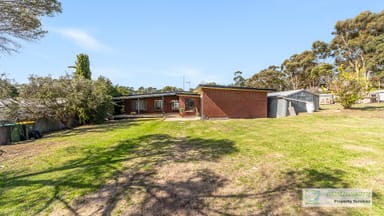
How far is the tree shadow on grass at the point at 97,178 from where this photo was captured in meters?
3.14

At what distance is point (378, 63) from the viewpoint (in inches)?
1300

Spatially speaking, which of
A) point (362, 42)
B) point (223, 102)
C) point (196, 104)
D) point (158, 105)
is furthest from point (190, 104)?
point (362, 42)

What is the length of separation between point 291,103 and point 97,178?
745 inches

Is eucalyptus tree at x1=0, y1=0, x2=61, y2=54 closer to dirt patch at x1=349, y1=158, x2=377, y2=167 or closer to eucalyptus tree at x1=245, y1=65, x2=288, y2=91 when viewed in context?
dirt patch at x1=349, y1=158, x2=377, y2=167

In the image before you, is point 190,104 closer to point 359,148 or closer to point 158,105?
point 158,105

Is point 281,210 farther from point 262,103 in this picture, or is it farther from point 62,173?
point 262,103

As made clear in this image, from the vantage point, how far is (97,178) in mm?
4102

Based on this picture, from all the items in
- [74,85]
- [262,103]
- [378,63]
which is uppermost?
[378,63]

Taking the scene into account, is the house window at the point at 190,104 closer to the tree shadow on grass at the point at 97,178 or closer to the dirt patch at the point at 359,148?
the tree shadow on grass at the point at 97,178

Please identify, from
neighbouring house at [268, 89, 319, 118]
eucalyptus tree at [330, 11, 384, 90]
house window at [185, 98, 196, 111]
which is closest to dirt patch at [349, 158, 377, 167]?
neighbouring house at [268, 89, 319, 118]

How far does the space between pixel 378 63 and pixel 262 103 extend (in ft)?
104

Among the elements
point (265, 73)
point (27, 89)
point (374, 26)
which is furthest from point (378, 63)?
point (27, 89)

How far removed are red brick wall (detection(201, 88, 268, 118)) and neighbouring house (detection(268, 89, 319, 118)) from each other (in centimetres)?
128

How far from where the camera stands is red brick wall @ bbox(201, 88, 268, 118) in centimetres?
1627
